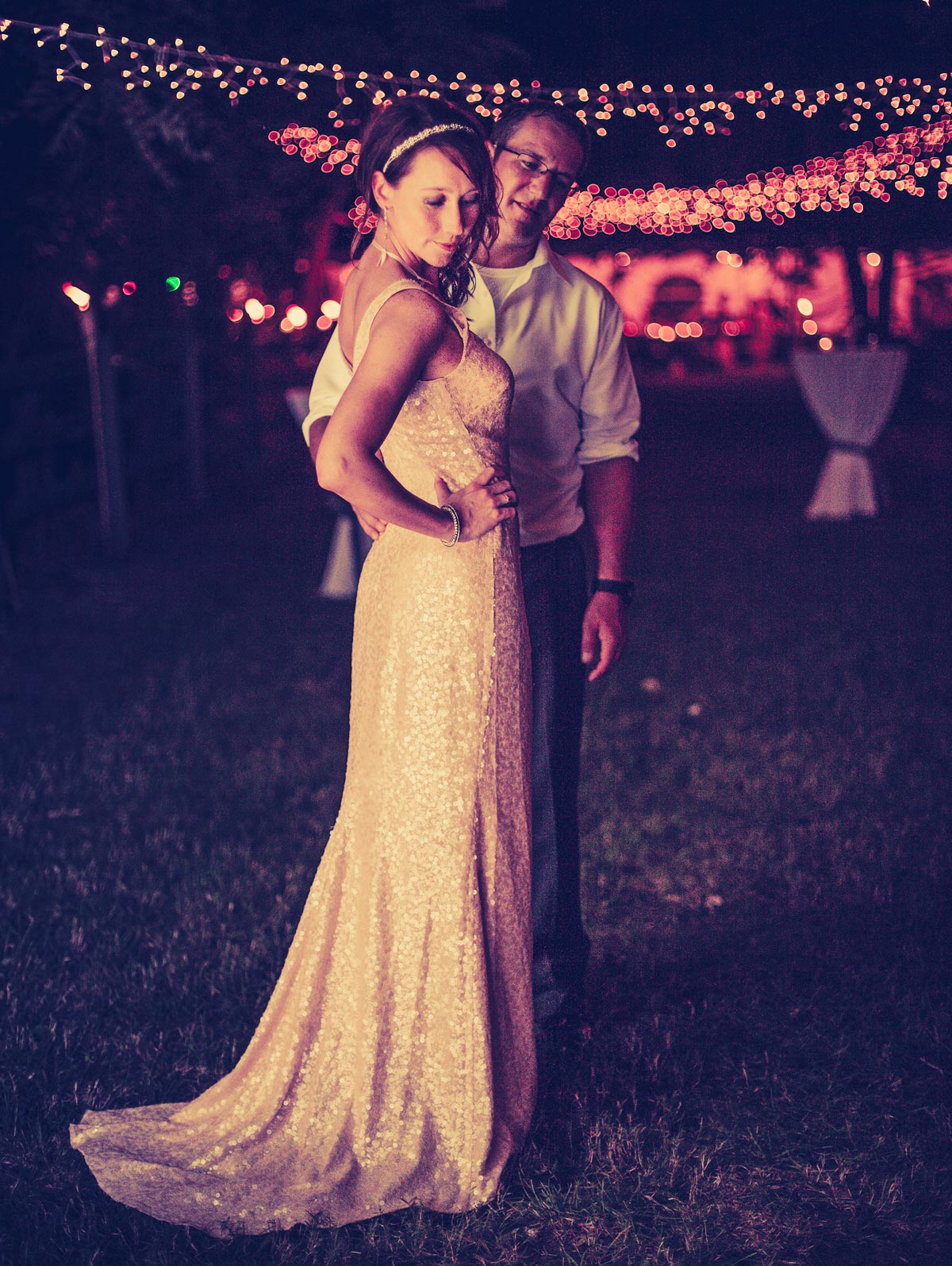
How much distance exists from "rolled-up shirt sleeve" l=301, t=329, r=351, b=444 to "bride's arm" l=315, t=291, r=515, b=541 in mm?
413

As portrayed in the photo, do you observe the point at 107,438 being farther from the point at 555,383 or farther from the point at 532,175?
the point at 532,175

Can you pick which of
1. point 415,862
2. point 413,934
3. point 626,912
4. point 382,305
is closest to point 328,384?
point 382,305

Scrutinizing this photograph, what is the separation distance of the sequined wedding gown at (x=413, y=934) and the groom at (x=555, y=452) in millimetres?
387

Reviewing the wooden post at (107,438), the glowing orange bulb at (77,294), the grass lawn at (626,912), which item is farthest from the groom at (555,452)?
the wooden post at (107,438)

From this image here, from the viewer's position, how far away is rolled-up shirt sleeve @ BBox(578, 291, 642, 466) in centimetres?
269

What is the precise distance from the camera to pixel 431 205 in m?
2.03

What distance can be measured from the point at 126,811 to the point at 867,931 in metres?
2.56

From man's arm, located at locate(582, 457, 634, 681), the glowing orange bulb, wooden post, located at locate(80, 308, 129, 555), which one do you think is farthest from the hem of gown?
wooden post, located at locate(80, 308, 129, 555)

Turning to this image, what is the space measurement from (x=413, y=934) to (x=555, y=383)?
1200mm

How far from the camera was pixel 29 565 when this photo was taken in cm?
901

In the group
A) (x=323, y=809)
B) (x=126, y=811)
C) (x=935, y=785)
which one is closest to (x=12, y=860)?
(x=126, y=811)

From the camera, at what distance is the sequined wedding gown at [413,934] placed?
219cm

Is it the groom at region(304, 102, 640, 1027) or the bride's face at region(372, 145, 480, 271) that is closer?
the bride's face at region(372, 145, 480, 271)

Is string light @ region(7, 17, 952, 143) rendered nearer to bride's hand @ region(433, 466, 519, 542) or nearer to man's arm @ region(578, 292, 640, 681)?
man's arm @ region(578, 292, 640, 681)
